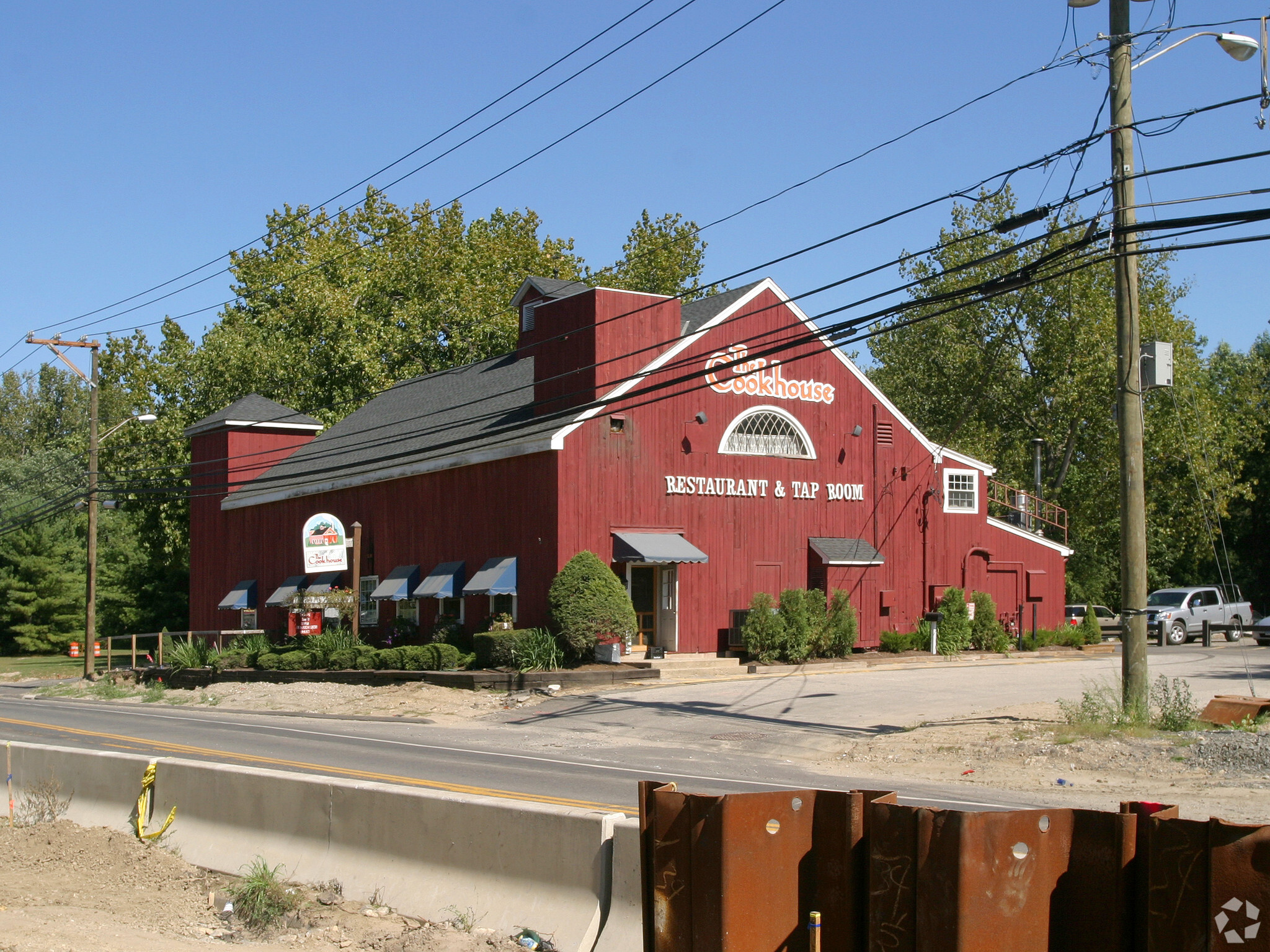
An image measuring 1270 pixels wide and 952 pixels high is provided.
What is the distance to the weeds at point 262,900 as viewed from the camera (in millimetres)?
8266

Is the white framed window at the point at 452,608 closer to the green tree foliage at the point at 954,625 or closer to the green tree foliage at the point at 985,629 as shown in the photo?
the green tree foliage at the point at 954,625

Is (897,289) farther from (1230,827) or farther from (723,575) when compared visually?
(723,575)

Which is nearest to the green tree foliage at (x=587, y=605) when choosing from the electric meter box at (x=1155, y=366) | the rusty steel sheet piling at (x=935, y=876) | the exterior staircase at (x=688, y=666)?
the exterior staircase at (x=688, y=666)

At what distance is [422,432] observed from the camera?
115 feet

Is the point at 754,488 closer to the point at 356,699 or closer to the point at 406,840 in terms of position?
the point at 356,699

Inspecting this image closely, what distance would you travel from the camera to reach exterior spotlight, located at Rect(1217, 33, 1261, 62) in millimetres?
13547

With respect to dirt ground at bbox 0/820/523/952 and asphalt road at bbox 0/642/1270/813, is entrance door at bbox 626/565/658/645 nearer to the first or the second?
asphalt road at bbox 0/642/1270/813

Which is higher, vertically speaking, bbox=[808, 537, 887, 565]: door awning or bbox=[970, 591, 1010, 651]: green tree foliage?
bbox=[808, 537, 887, 565]: door awning

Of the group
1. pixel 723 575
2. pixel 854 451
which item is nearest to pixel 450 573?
pixel 723 575

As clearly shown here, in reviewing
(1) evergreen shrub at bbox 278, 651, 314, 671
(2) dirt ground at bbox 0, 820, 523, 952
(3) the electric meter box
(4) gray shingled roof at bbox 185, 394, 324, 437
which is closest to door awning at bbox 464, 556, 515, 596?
(1) evergreen shrub at bbox 278, 651, 314, 671

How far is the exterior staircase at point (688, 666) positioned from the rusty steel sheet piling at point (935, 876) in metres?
20.3

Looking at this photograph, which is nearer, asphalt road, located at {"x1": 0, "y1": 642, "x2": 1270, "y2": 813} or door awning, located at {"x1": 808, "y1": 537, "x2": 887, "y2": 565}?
asphalt road, located at {"x1": 0, "y1": 642, "x2": 1270, "y2": 813}

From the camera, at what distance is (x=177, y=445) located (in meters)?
45.8

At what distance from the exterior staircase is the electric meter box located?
12927 millimetres
